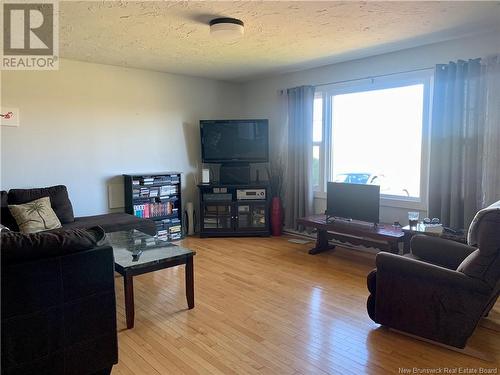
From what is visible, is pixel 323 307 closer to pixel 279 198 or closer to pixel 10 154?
pixel 279 198

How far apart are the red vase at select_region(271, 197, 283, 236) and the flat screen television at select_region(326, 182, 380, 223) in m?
0.99

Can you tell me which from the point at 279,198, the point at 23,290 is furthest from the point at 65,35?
the point at 279,198

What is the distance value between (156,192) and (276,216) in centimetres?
168

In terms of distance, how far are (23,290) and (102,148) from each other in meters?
3.07

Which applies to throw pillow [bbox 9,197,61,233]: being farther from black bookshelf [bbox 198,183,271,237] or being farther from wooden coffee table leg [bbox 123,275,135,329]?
black bookshelf [bbox 198,183,271,237]

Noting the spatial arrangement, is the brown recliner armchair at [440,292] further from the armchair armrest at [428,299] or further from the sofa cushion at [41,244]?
the sofa cushion at [41,244]

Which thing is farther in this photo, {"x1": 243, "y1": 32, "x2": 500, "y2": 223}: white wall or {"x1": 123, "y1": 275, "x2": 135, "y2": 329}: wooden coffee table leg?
{"x1": 243, "y1": 32, "x2": 500, "y2": 223}: white wall

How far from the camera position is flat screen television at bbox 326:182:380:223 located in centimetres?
392

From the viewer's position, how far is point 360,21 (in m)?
3.03

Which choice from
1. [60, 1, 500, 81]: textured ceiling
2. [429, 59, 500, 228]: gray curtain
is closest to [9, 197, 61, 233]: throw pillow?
[60, 1, 500, 81]: textured ceiling

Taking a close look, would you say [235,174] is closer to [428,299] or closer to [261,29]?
[261,29]

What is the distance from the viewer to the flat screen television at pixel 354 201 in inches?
154

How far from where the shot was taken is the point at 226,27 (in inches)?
116

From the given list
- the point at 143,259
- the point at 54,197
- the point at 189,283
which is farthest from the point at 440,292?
the point at 54,197
